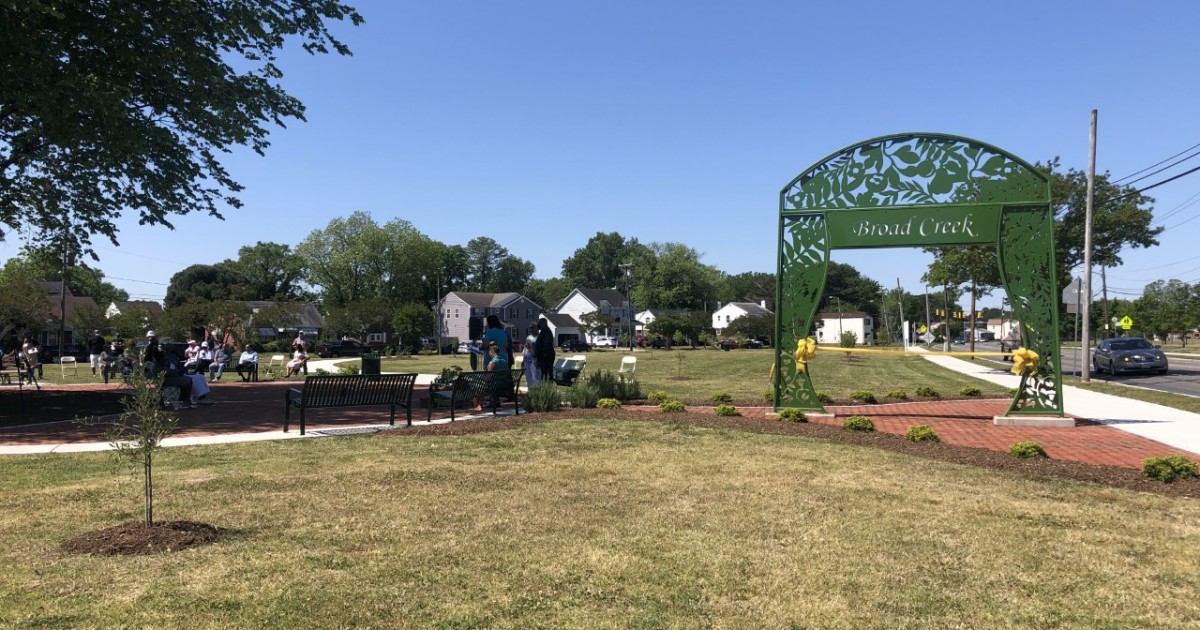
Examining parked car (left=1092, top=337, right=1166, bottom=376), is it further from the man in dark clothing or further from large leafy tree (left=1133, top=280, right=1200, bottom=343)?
large leafy tree (left=1133, top=280, right=1200, bottom=343)

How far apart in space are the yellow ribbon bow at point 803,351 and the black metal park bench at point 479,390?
4.80m

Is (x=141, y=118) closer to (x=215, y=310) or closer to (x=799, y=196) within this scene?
(x=799, y=196)

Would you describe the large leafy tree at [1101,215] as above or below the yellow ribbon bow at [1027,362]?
above

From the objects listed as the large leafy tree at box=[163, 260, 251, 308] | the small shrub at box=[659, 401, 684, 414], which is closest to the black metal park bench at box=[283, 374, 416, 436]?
the small shrub at box=[659, 401, 684, 414]

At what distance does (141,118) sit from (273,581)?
45.6 ft

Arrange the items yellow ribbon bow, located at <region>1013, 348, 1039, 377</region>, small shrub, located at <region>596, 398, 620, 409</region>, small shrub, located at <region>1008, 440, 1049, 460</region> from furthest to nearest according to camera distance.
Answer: small shrub, located at <region>596, 398, 620, 409</region> < yellow ribbon bow, located at <region>1013, 348, 1039, 377</region> < small shrub, located at <region>1008, 440, 1049, 460</region>

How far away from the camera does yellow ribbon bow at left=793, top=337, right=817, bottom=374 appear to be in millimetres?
12367

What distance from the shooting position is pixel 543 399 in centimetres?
1291

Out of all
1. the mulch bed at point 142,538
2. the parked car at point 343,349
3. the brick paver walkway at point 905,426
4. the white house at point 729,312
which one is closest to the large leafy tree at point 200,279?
the parked car at point 343,349

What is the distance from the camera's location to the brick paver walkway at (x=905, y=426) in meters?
9.56

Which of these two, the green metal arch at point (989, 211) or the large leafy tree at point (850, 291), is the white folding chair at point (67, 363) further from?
the large leafy tree at point (850, 291)

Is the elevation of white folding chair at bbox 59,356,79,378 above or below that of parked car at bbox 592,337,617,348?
below

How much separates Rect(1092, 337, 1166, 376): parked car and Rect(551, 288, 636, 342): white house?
73124 millimetres

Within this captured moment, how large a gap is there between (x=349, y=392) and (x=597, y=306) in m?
88.1
